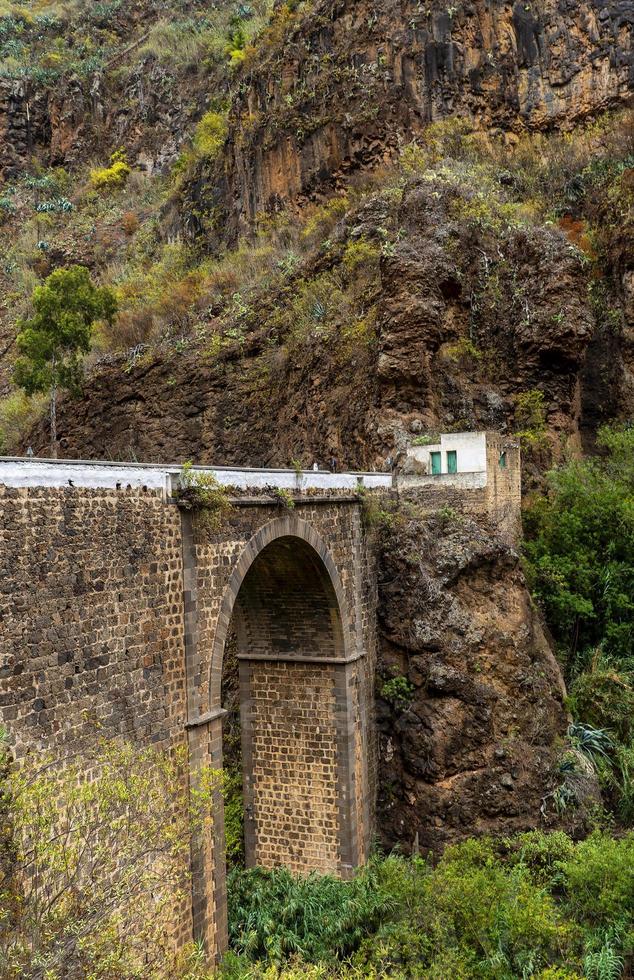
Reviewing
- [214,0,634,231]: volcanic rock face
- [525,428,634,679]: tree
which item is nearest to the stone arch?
[525,428,634,679]: tree

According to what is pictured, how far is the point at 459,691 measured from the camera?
17.1 metres

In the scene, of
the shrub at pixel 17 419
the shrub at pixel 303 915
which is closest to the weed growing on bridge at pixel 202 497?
the shrub at pixel 303 915

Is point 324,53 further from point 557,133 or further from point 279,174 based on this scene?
point 557,133

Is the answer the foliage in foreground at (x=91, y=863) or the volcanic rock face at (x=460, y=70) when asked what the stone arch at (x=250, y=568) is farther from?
the volcanic rock face at (x=460, y=70)

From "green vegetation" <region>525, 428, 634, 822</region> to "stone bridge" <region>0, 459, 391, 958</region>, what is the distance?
196 inches

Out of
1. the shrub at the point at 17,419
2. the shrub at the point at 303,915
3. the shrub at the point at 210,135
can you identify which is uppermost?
the shrub at the point at 210,135

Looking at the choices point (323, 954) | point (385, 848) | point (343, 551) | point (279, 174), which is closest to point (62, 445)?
point (279, 174)

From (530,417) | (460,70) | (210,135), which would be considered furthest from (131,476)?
(210,135)

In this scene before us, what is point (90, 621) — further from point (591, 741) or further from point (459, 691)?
point (591, 741)

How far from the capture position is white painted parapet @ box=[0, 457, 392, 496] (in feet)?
28.5

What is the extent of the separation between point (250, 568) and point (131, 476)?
531 centimetres

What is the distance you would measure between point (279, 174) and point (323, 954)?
27184mm

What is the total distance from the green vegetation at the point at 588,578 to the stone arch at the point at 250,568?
20.0 feet

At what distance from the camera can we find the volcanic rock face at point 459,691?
1670 centimetres
